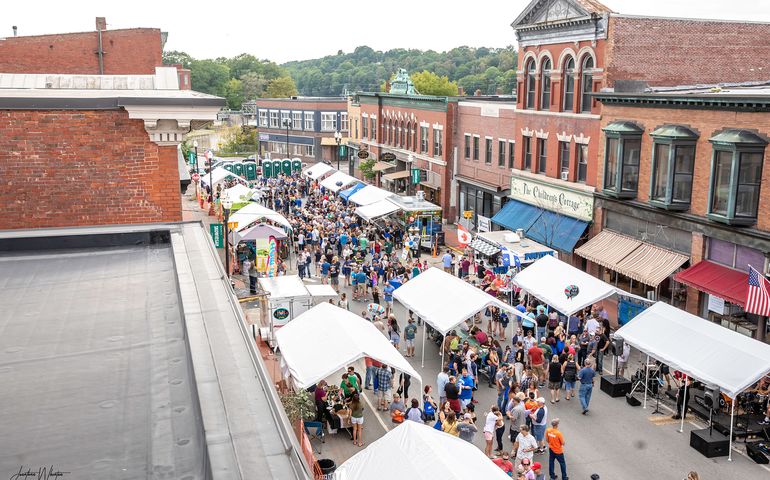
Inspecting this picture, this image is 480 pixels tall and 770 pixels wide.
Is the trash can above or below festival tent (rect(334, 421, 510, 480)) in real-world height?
below

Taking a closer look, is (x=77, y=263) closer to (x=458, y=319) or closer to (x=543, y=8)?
(x=458, y=319)

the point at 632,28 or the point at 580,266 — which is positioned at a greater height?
the point at 632,28

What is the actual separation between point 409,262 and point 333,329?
1739 centimetres

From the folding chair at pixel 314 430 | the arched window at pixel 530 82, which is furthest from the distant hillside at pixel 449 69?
the folding chair at pixel 314 430

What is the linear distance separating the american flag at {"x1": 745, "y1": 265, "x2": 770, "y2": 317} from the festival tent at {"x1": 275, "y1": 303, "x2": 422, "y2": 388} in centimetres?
997

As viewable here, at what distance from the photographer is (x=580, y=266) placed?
32.2 meters

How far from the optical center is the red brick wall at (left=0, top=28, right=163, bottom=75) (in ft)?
126

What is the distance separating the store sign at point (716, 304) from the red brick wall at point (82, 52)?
32.2 meters

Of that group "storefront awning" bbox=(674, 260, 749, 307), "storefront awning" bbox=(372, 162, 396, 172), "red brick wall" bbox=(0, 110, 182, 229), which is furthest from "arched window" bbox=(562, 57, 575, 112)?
"red brick wall" bbox=(0, 110, 182, 229)

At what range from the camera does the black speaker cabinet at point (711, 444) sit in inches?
632

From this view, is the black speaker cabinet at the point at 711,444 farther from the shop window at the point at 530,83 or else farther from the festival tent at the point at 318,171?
the festival tent at the point at 318,171

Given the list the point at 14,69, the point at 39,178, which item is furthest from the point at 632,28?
the point at 14,69

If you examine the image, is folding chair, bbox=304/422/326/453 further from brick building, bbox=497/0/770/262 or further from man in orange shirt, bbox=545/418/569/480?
brick building, bbox=497/0/770/262

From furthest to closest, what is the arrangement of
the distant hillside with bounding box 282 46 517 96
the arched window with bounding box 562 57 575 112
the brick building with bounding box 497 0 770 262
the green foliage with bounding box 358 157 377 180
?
the distant hillside with bounding box 282 46 517 96, the green foliage with bounding box 358 157 377 180, the arched window with bounding box 562 57 575 112, the brick building with bounding box 497 0 770 262
